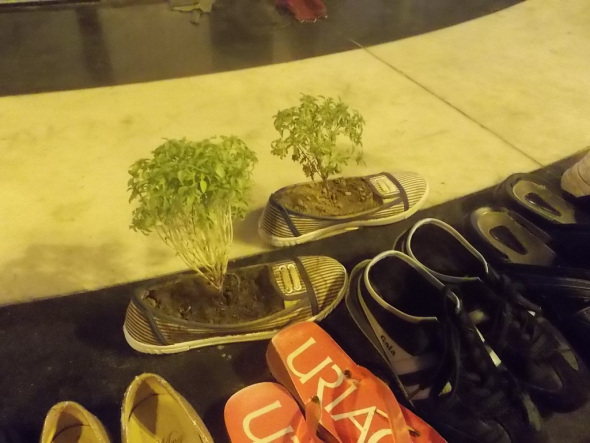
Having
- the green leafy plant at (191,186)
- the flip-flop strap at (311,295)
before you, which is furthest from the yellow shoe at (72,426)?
the flip-flop strap at (311,295)

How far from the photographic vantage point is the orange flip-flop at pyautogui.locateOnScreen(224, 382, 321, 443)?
79cm

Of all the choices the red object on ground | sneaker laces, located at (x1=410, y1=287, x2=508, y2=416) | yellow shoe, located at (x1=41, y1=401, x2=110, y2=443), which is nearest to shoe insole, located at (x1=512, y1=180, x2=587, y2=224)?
sneaker laces, located at (x1=410, y1=287, x2=508, y2=416)

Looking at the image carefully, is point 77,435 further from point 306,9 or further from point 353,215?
point 306,9

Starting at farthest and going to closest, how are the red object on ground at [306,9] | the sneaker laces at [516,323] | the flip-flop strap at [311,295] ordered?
the red object on ground at [306,9] → the flip-flop strap at [311,295] → the sneaker laces at [516,323]

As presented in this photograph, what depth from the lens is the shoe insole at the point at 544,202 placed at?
1124mm

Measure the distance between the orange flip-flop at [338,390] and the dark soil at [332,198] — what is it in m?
0.27

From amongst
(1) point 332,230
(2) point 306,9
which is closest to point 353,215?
(1) point 332,230

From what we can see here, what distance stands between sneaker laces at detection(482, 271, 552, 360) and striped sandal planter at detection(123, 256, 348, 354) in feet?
0.89

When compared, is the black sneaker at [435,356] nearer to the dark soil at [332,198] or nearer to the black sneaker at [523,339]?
the black sneaker at [523,339]

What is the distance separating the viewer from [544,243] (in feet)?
3.45

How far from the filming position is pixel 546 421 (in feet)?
2.76

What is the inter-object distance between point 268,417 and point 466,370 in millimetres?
304

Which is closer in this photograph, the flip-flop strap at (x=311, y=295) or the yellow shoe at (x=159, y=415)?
the yellow shoe at (x=159, y=415)

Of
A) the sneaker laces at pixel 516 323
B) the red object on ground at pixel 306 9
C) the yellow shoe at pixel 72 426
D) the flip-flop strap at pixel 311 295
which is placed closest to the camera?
the yellow shoe at pixel 72 426
